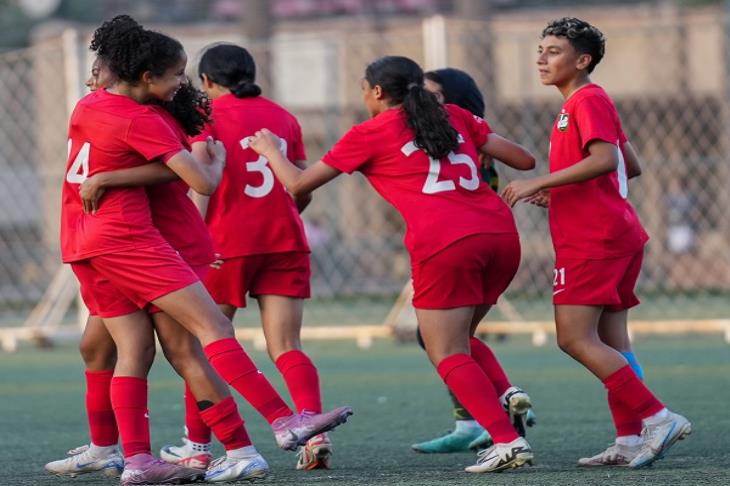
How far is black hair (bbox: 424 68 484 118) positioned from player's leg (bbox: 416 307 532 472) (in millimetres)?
1037

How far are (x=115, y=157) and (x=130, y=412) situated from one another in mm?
768

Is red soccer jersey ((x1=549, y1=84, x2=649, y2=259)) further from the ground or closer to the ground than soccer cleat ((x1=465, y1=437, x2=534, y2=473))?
further from the ground

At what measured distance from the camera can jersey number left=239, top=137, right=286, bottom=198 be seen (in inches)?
206

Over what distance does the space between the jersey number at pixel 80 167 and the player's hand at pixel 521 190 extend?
1314mm

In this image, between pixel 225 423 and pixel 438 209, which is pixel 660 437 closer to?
pixel 438 209

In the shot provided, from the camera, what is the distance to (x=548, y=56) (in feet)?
16.1

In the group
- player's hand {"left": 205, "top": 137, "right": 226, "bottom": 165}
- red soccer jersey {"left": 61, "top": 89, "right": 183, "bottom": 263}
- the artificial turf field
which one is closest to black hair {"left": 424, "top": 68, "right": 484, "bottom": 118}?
player's hand {"left": 205, "top": 137, "right": 226, "bottom": 165}

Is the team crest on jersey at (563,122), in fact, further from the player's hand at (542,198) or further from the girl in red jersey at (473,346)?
the girl in red jersey at (473,346)

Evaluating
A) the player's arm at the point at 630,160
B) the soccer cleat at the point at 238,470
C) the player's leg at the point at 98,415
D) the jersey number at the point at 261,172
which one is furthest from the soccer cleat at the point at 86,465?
the player's arm at the point at 630,160

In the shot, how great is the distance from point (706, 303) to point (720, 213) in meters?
0.85

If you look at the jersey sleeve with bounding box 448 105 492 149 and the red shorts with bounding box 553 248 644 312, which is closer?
the red shorts with bounding box 553 248 644 312

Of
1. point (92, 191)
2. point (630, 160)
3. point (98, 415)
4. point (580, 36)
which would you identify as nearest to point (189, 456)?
point (98, 415)

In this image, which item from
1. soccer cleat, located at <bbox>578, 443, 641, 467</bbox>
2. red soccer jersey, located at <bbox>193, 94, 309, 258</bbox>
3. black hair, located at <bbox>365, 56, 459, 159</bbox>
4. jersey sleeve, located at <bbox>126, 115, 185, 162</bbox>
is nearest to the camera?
jersey sleeve, located at <bbox>126, 115, 185, 162</bbox>

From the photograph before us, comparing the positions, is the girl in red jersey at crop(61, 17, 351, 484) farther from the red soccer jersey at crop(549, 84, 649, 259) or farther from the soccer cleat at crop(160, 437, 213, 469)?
the red soccer jersey at crop(549, 84, 649, 259)
